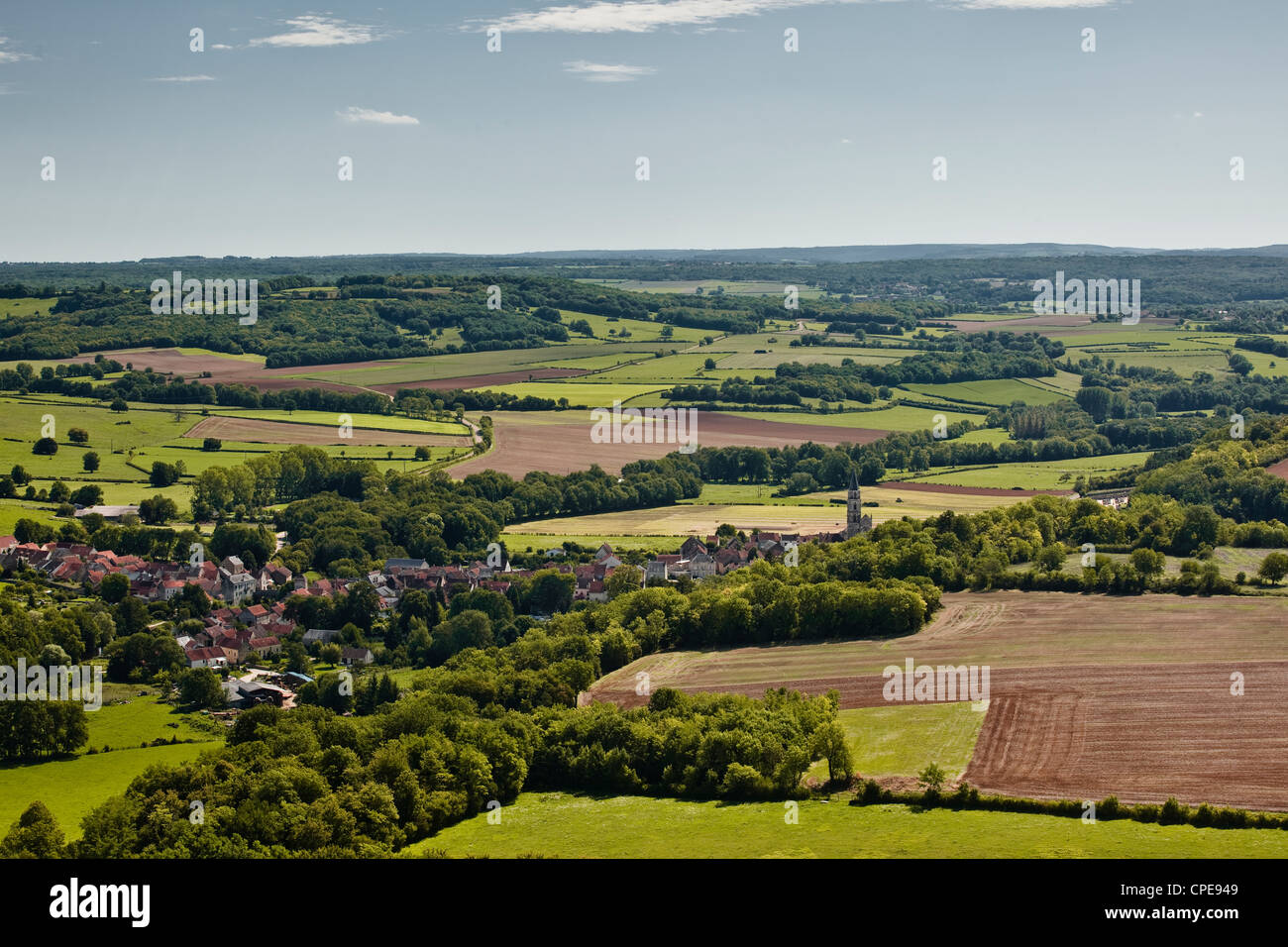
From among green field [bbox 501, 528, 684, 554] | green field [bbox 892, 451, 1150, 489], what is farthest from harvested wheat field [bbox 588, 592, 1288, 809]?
green field [bbox 892, 451, 1150, 489]

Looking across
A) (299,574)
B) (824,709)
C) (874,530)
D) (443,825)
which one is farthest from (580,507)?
(443,825)

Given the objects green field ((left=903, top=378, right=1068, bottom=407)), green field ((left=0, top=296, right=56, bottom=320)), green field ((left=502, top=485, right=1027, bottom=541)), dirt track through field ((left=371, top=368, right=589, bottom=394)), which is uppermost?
green field ((left=0, top=296, right=56, bottom=320))

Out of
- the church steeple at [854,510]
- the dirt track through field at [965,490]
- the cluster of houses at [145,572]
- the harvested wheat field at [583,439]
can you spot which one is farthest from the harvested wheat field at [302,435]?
the church steeple at [854,510]

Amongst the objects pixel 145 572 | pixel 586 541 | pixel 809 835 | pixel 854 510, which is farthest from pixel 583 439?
pixel 809 835

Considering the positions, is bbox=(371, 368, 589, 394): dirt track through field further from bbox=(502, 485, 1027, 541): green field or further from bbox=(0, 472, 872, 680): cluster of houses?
bbox=(0, 472, 872, 680): cluster of houses
